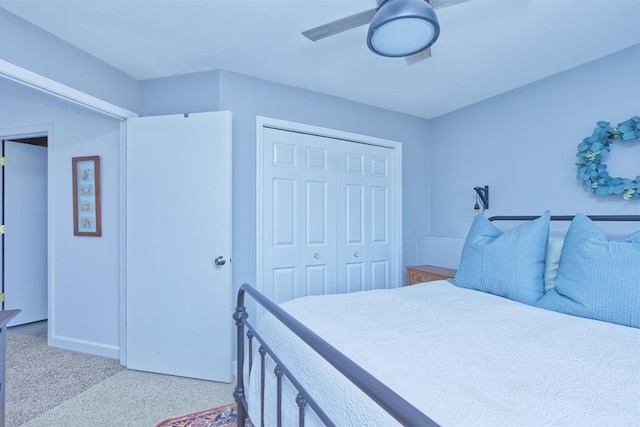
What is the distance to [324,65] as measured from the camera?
7.82 feet

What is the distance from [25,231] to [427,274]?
13.8 ft

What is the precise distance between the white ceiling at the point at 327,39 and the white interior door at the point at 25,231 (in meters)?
2.03

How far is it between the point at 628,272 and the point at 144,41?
2.89 meters

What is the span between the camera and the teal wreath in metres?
2.02

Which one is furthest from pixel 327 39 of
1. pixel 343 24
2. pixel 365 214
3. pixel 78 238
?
pixel 78 238

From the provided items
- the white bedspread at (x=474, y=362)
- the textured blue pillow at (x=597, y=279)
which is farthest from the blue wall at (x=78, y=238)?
the textured blue pillow at (x=597, y=279)

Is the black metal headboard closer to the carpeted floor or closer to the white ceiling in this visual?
the white ceiling

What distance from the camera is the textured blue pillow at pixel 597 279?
4.38ft

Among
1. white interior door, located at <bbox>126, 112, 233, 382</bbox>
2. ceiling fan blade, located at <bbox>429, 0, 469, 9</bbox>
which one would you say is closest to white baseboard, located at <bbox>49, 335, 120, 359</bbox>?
white interior door, located at <bbox>126, 112, 233, 382</bbox>

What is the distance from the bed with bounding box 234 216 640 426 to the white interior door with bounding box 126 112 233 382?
0.82 m

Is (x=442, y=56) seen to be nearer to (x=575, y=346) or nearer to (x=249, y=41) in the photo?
(x=249, y=41)

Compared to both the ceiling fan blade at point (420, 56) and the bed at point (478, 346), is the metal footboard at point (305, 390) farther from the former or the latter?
the ceiling fan blade at point (420, 56)

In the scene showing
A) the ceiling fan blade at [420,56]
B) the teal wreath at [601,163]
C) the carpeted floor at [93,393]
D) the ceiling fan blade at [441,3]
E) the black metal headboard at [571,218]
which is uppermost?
the ceiling fan blade at [441,3]

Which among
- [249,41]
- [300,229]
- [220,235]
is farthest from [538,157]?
[220,235]
